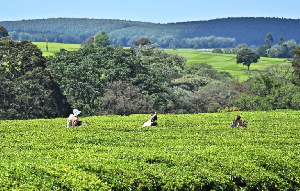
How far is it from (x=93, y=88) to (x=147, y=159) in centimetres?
5084

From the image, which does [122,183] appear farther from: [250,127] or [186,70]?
[186,70]

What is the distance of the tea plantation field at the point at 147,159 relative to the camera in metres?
15.0

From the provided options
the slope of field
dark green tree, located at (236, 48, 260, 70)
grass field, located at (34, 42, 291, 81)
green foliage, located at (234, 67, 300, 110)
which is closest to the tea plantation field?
green foliage, located at (234, 67, 300, 110)

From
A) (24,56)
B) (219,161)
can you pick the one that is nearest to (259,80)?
(24,56)

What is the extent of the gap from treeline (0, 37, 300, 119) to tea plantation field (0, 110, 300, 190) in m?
34.6

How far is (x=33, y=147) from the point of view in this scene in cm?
2155

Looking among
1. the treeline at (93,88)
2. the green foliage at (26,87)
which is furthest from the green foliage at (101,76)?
the green foliage at (26,87)

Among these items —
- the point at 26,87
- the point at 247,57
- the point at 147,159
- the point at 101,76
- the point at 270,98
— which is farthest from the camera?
the point at 247,57

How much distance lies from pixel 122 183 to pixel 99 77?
189ft

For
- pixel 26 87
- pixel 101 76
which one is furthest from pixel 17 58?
pixel 101 76

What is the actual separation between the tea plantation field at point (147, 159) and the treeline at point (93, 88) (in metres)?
34.6

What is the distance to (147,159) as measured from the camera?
19.0m

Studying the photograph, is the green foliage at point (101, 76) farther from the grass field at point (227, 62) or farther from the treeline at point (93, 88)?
the grass field at point (227, 62)

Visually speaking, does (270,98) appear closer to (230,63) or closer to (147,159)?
(147,159)
